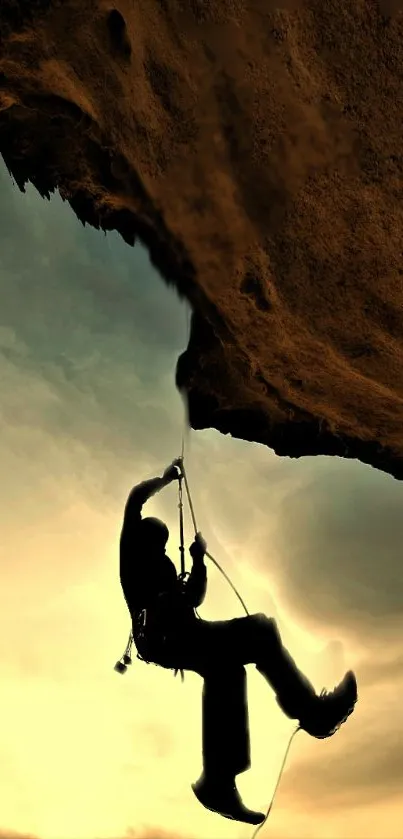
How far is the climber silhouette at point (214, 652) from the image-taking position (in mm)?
4789

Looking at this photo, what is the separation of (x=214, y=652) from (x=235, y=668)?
0.20 meters

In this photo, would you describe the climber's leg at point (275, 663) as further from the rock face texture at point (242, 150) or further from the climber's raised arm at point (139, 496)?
the rock face texture at point (242, 150)

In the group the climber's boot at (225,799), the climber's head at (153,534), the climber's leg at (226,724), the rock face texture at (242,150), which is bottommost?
the climber's boot at (225,799)

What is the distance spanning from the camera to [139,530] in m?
4.87

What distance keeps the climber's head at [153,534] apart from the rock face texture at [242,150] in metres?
1.43

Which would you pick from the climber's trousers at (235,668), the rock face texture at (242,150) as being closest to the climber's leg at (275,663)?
the climber's trousers at (235,668)

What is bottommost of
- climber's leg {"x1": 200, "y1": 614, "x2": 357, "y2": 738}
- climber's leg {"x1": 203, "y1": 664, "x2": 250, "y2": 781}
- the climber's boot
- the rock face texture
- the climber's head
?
the climber's boot

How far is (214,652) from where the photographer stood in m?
4.86

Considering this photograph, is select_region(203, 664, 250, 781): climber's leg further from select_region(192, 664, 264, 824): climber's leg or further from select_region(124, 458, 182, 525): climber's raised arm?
select_region(124, 458, 182, 525): climber's raised arm

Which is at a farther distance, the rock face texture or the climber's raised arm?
the climber's raised arm

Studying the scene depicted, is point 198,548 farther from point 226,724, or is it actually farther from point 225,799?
point 225,799

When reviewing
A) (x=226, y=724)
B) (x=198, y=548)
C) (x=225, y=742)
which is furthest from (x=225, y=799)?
(x=198, y=548)

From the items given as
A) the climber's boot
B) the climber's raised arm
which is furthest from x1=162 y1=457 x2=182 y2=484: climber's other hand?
the climber's boot

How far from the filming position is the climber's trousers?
482 cm
